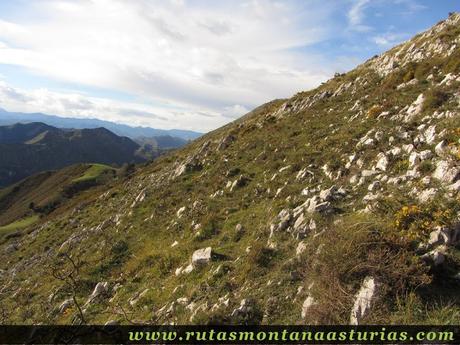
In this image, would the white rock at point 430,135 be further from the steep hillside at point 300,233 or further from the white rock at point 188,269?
the white rock at point 188,269

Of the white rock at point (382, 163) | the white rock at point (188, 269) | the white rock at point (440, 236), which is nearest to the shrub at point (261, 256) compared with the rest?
the white rock at point (188, 269)

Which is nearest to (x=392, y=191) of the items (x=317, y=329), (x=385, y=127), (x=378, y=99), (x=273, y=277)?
(x=273, y=277)

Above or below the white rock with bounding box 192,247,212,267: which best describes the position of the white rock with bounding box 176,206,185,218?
above

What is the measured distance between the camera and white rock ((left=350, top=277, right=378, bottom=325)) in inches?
290

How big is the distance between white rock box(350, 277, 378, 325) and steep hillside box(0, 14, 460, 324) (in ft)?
0.08

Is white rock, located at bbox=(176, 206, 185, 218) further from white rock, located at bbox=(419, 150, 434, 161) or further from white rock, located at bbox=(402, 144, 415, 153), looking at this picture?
white rock, located at bbox=(419, 150, 434, 161)

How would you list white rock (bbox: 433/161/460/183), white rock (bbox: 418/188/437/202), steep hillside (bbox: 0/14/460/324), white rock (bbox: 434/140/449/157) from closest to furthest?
steep hillside (bbox: 0/14/460/324) < white rock (bbox: 418/188/437/202) < white rock (bbox: 433/161/460/183) < white rock (bbox: 434/140/449/157)

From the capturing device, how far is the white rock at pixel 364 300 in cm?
736

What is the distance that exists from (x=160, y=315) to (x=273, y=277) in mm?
3595

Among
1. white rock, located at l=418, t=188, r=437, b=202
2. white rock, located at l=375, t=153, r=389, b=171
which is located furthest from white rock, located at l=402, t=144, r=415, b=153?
white rock, located at l=418, t=188, r=437, b=202

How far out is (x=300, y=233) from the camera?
11.4 m

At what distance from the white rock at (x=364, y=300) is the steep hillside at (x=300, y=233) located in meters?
0.03

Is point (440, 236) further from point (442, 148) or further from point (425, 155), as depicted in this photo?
point (442, 148)

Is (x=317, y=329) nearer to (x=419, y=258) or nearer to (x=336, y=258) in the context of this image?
(x=336, y=258)
